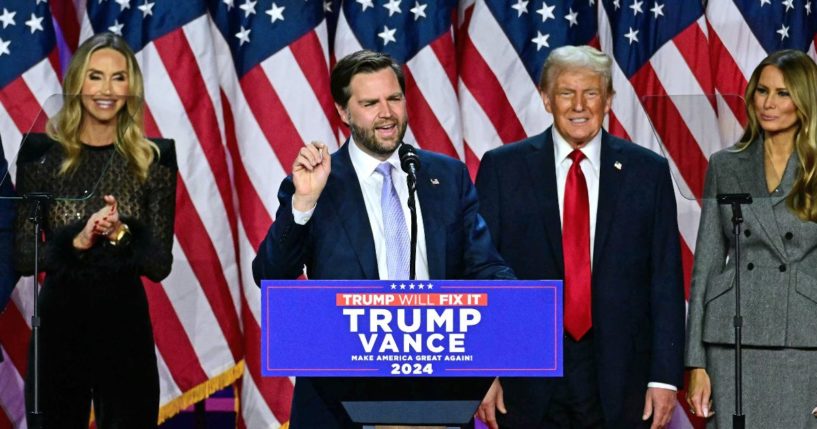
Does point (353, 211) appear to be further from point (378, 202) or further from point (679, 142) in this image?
point (679, 142)

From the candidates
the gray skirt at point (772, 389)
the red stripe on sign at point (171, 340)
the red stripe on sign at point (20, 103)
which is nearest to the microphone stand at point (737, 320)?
the gray skirt at point (772, 389)

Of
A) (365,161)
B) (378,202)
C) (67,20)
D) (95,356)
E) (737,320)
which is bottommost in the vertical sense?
(95,356)

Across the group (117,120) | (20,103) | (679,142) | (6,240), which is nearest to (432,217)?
(679,142)

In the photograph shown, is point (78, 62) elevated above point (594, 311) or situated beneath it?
elevated above

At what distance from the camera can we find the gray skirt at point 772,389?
11.3 feet

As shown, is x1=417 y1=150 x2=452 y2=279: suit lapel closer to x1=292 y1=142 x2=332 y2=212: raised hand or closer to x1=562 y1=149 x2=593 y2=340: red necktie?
x1=292 y1=142 x2=332 y2=212: raised hand

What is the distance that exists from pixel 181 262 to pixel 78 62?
3.61 feet

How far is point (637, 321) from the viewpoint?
11.4ft

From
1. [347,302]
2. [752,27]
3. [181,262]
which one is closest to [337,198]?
[347,302]

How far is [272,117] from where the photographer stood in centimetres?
485

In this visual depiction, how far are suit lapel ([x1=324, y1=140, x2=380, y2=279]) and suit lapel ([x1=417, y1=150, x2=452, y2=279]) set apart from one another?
135mm

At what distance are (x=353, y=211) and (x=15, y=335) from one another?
1.95m

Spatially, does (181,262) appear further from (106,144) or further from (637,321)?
(637,321)

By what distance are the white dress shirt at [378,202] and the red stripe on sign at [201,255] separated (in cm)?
167
